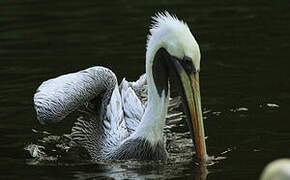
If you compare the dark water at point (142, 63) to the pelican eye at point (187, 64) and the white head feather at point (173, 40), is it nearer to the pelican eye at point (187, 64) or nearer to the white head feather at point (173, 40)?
the pelican eye at point (187, 64)

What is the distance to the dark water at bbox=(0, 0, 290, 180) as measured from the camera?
279 inches

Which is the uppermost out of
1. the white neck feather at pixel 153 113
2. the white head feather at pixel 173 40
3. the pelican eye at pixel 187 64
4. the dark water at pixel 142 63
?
the white head feather at pixel 173 40

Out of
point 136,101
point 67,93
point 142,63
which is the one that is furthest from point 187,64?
point 142,63

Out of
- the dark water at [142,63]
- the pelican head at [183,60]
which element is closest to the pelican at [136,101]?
the pelican head at [183,60]

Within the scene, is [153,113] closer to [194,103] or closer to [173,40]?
[194,103]

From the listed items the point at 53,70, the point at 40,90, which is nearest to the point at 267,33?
the point at 53,70

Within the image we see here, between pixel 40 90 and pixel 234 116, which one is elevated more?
pixel 40 90

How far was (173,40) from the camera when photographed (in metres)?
6.79

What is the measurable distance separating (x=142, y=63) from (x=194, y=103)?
3.52 m

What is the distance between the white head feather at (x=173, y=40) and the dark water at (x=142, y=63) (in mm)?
873

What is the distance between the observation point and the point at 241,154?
7219 mm

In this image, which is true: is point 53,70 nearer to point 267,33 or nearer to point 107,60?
point 107,60

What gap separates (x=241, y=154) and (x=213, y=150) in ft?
0.87

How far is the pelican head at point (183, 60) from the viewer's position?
264 inches
